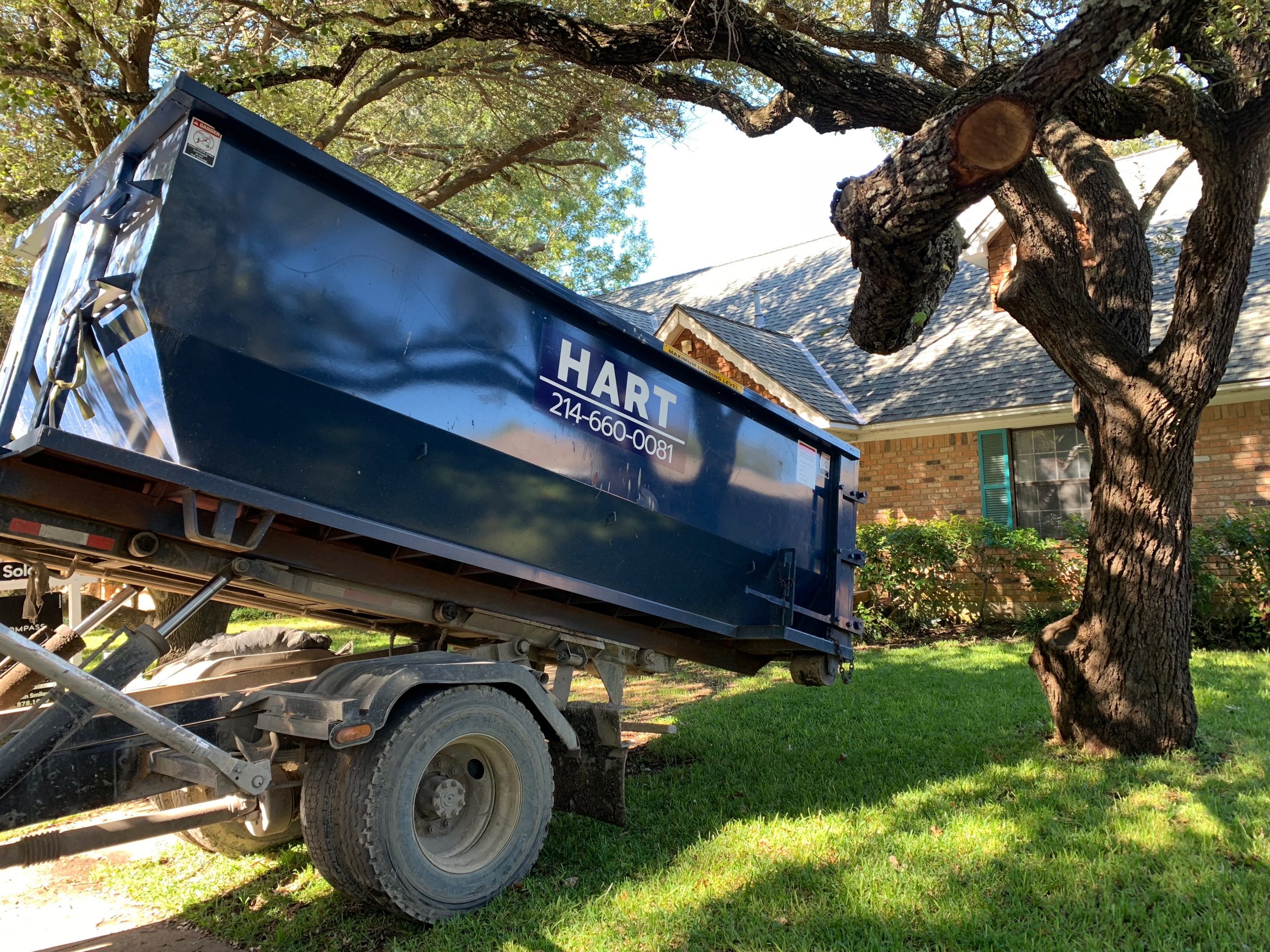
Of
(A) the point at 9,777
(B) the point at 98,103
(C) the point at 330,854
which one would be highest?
(B) the point at 98,103

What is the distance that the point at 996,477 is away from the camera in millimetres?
12961

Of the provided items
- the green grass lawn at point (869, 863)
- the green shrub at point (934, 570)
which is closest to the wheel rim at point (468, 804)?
the green grass lawn at point (869, 863)

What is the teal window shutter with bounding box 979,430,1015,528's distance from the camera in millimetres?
12789

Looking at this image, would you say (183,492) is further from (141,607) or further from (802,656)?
(802,656)

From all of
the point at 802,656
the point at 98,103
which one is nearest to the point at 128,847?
the point at 802,656

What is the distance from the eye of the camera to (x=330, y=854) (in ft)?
12.2

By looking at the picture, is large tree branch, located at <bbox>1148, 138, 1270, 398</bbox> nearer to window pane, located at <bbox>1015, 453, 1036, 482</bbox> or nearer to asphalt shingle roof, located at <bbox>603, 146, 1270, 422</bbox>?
asphalt shingle roof, located at <bbox>603, 146, 1270, 422</bbox>

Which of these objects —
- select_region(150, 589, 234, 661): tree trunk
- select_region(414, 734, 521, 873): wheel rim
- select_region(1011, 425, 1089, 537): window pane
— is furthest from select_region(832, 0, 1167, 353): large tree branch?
select_region(1011, 425, 1089, 537): window pane

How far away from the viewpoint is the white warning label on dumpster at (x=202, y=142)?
10.9ft

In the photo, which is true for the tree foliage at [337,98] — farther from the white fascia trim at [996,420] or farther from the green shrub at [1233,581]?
the green shrub at [1233,581]

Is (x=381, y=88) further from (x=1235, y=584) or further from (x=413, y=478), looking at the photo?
(x=1235, y=584)

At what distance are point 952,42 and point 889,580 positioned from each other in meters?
6.80

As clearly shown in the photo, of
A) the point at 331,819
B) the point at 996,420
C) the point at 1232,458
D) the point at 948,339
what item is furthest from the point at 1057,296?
the point at 948,339

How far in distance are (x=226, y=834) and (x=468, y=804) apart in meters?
1.42
